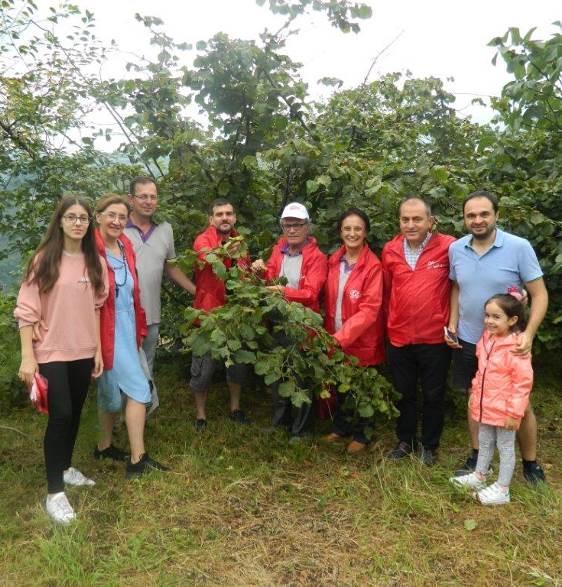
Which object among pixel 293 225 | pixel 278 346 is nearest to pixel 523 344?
pixel 278 346

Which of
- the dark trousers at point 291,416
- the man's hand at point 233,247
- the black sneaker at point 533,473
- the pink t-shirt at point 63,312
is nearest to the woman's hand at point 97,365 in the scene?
the pink t-shirt at point 63,312

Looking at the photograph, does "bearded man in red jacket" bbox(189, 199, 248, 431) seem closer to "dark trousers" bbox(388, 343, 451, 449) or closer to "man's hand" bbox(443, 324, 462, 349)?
"dark trousers" bbox(388, 343, 451, 449)

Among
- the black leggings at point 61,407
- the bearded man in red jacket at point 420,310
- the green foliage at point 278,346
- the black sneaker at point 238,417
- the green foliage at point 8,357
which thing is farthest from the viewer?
the black sneaker at point 238,417

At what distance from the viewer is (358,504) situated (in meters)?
3.23

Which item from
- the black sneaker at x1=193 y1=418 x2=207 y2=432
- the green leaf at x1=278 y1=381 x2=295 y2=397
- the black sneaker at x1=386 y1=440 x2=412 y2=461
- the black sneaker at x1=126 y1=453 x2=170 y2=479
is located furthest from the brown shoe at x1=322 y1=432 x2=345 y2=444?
the black sneaker at x1=126 y1=453 x2=170 y2=479

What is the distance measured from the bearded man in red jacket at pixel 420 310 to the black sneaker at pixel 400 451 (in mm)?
106

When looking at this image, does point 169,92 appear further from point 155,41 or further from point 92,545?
point 92,545

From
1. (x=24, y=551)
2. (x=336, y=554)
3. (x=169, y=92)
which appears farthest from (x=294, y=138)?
(x=24, y=551)

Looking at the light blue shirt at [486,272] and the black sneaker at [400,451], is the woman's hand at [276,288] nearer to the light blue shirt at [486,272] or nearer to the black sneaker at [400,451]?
the light blue shirt at [486,272]

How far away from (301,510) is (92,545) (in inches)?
46.2

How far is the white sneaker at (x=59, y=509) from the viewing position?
3.04 m

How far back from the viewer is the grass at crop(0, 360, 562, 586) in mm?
2656

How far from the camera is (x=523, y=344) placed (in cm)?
299

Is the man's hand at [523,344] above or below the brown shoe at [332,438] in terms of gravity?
above
